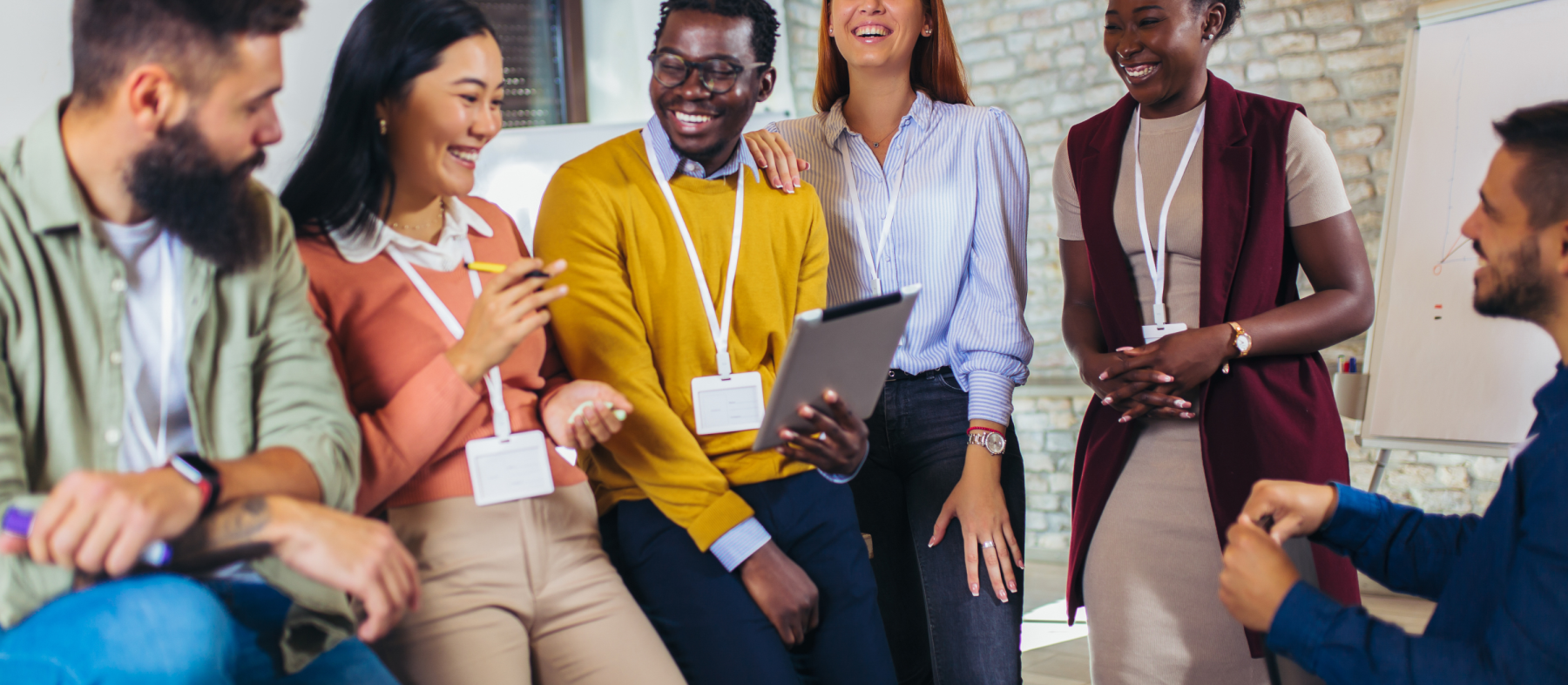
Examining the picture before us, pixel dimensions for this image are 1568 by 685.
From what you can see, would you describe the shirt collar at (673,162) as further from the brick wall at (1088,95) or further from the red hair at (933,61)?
the brick wall at (1088,95)

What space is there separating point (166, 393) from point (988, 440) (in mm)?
1412

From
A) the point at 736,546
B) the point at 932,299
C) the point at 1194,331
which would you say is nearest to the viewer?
the point at 736,546

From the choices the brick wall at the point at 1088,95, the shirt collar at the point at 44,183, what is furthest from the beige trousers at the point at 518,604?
the brick wall at the point at 1088,95

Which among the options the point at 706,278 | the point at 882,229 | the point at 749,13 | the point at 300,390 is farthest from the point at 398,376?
the point at 882,229

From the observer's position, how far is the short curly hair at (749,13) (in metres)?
1.64

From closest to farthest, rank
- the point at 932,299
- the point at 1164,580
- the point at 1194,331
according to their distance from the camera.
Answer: the point at 1194,331 < the point at 1164,580 < the point at 932,299

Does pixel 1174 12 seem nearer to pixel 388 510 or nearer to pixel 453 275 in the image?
pixel 453 275

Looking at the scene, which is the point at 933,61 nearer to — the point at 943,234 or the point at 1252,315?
the point at 943,234

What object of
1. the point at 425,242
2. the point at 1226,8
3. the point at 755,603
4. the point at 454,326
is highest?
the point at 1226,8

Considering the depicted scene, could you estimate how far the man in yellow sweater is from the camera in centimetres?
158

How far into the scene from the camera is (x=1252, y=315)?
6.17 ft

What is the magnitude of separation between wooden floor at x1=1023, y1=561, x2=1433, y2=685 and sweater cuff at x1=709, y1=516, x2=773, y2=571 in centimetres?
229

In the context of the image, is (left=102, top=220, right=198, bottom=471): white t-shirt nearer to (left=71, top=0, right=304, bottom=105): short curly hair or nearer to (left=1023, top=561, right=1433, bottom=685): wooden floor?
(left=71, top=0, right=304, bottom=105): short curly hair

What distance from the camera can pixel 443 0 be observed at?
129 cm
